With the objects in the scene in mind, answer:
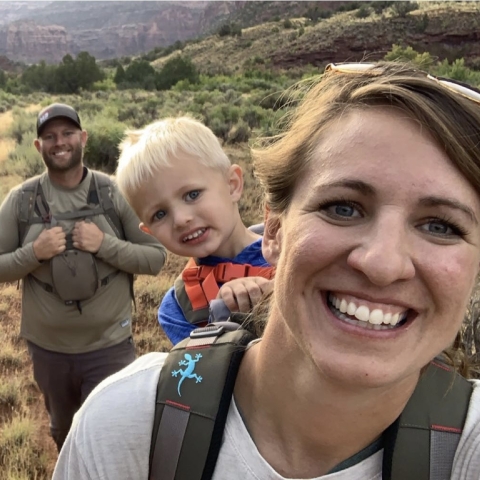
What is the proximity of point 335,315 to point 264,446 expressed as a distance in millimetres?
359

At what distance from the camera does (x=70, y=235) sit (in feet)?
10.8

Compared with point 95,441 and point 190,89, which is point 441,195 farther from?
point 190,89

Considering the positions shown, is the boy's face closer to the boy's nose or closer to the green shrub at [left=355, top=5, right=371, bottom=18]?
the boy's nose

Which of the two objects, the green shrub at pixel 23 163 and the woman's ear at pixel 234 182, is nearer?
the woman's ear at pixel 234 182

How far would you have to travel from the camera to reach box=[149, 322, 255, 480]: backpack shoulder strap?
3.73ft

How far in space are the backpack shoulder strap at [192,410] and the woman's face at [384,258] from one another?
240 mm

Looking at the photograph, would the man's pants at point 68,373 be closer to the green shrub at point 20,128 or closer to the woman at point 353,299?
the woman at point 353,299

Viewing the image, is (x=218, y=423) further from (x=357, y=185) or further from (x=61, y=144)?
(x=61, y=144)

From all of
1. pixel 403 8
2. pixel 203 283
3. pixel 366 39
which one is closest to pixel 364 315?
pixel 203 283

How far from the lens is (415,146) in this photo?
1045 millimetres

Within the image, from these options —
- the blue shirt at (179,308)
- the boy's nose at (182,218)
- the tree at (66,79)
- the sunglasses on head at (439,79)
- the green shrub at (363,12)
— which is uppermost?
the green shrub at (363,12)

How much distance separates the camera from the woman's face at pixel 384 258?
1.02 m

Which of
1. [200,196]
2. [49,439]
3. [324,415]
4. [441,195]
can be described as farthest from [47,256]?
[441,195]

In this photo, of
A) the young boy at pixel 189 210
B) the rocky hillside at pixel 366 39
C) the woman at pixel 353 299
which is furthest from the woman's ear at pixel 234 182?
the rocky hillside at pixel 366 39
